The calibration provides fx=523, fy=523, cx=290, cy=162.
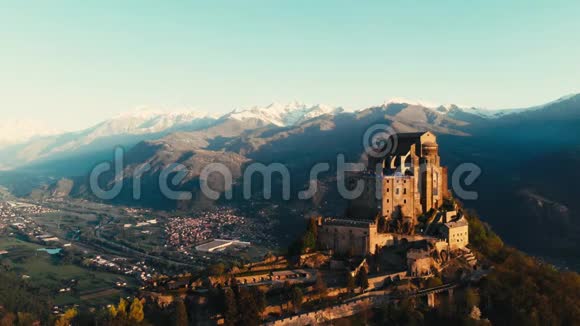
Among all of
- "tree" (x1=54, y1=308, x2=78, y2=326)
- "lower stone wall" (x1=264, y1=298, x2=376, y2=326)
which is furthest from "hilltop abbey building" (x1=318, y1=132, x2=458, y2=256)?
"tree" (x1=54, y1=308, x2=78, y2=326)

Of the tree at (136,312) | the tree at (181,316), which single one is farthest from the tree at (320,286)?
the tree at (136,312)

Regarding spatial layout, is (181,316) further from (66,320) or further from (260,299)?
(66,320)

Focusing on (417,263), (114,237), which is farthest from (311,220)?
(114,237)

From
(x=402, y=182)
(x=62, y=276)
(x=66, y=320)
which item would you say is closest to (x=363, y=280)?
(x=402, y=182)

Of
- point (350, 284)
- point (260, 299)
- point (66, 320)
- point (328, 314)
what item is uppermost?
point (260, 299)

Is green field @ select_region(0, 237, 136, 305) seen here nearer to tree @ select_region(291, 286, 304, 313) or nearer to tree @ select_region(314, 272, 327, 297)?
tree @ select_region(314, 272, 327, 297)

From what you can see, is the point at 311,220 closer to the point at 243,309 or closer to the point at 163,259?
the point at 243,309
